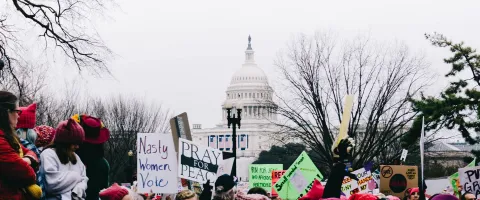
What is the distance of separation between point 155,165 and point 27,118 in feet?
8.43

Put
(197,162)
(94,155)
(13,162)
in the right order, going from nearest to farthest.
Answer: (13,162) → (94,155) → (197,162)

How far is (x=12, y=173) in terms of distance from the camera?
5.48 meters

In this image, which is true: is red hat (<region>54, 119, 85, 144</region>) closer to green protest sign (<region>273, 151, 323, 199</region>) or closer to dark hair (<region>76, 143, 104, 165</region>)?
dark hair (<region>76, 143, 104, 165</region>)

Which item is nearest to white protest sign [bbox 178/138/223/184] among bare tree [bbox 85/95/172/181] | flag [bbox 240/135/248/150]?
bare tree [bbox 85/95/172/181]

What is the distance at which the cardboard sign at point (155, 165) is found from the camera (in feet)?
29.7

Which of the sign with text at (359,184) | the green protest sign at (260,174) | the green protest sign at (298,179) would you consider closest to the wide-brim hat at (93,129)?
the green protest sign at (298,179)

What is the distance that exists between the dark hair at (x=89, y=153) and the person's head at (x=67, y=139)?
903 mm

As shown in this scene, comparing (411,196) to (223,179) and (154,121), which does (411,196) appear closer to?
(223,179)

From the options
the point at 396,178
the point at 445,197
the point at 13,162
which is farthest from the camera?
the point at 396,178

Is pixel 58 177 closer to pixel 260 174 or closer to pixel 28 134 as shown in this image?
pixel 28 134

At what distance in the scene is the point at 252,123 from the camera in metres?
149

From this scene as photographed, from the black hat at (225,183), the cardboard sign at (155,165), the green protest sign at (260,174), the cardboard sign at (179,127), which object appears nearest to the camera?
the black hat at (225,183)

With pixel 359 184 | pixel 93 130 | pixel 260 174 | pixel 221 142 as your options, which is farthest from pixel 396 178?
pixel 221 142

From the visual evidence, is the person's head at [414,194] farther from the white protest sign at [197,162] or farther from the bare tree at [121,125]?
the bare tree at [121,125]
